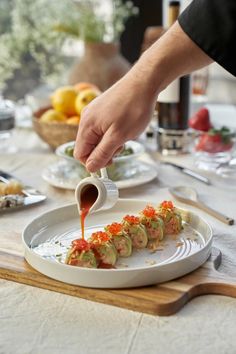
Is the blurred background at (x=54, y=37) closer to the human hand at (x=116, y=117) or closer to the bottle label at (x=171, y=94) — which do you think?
the bottle label at (x=171, y=94)

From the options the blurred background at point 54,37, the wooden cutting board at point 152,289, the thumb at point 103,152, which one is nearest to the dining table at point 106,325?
the wooden cutting board at point 152,289

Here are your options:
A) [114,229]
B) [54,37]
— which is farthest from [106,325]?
[54,37]

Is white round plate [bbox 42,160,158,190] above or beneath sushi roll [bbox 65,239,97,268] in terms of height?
beneath

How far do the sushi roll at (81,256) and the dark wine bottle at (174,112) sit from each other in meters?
0.87

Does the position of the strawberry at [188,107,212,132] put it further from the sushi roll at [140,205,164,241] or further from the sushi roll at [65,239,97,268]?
the sushi roll at [65,239,97,268]

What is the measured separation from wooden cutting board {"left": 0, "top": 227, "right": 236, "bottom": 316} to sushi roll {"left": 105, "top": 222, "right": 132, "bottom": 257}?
0.36ft

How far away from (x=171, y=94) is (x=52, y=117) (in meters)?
0.36

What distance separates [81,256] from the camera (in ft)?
3.48

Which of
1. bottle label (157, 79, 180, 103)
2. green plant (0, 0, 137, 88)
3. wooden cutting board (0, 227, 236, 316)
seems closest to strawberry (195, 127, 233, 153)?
bottle label (157, 79, 180, 103)

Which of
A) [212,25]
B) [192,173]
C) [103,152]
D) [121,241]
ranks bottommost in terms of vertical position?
[192,173]

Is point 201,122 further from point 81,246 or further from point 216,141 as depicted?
point 81,246

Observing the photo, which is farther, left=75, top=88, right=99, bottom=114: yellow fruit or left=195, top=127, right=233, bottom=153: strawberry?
left=75, top=88, right=99, bottom=114: yellow fruit

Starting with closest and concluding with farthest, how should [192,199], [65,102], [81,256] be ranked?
[81,256] → [192,199] → [65,102]

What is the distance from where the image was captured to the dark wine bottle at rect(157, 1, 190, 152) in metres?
1.87
